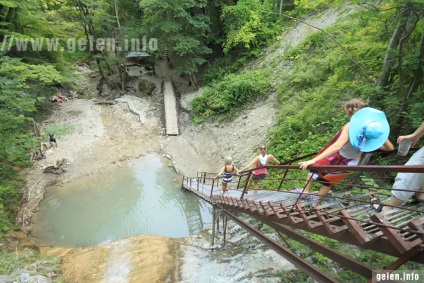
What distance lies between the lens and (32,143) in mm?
11523

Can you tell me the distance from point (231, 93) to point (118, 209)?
368 inches

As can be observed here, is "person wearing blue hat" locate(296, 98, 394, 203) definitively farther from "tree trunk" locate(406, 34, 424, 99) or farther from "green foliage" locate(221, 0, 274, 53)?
"green foliage" locate(221, 0, 274, 53)

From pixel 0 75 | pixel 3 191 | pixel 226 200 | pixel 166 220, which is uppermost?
pixel 0 75

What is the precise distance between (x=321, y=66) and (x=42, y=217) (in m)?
15.1

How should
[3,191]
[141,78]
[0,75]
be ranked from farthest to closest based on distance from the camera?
[141,78] → [0,75] → [3,191]

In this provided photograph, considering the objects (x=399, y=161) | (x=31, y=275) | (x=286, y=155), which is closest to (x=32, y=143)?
(x=31, y=275)

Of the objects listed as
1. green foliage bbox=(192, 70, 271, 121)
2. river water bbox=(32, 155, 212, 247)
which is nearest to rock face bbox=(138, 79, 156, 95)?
green foliage bbox=(192, 70, 271, 121)

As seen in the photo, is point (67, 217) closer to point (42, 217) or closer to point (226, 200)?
point (42, 217)

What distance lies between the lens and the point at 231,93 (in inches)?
611

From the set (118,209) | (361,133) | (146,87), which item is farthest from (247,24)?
(361,133)

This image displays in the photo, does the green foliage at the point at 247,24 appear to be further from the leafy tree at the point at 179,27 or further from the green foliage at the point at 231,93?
the green foliage at the point at 231,93

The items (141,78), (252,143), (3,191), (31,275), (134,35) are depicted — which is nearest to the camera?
(31,275)

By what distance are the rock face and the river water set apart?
892cm

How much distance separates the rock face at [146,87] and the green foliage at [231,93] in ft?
18.7
